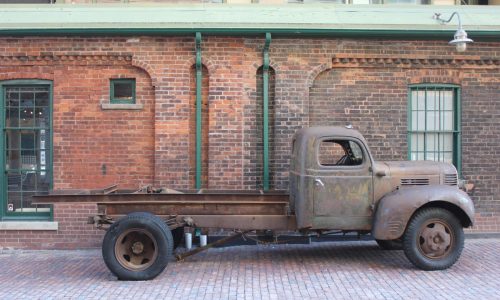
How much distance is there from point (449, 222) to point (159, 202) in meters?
4.21

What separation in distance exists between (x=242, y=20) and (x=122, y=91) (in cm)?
256

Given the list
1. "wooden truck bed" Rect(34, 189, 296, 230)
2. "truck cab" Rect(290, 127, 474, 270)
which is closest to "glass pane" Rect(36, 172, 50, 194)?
"wooden truck bed" Rect(34, 189, 296, 230)

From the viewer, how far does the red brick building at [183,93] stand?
9.55 metres

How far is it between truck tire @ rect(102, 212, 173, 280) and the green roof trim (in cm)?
368

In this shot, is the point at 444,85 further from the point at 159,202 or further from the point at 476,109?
the point at 159,202

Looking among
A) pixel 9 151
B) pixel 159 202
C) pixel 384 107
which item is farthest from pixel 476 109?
pixel 9 151

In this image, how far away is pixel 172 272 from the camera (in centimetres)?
783

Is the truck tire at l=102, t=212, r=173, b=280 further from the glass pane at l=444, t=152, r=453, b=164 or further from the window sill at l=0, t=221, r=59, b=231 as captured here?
the glass pane at l=444, t=152, r=453, b=164

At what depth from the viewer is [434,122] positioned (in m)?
10.1

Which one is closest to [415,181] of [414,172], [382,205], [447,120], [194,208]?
[414,172]

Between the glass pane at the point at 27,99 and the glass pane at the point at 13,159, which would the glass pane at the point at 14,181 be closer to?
the glass pane at the point at 13,159

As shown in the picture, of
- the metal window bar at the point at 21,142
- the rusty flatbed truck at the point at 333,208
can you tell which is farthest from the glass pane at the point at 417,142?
the metal window bar at the point at 21,142

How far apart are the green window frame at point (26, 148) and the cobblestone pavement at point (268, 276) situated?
0.91 meters

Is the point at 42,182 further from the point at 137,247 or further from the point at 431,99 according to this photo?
the point at 431,99
